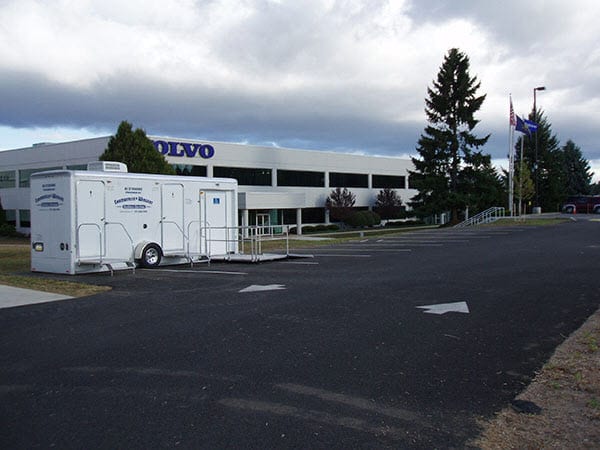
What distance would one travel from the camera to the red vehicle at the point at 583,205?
6419 cm

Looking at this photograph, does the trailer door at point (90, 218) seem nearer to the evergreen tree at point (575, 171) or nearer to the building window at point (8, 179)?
the building window at point (8, 179)

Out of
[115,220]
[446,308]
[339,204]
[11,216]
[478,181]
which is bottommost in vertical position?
[446,308]

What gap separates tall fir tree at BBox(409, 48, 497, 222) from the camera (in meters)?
47.2

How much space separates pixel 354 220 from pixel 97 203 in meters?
39.0

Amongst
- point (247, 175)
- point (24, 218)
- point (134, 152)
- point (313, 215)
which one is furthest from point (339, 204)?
point (24, 218)

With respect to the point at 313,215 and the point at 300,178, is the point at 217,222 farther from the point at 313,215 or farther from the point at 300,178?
the point at 313,215

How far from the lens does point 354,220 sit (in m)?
53.6

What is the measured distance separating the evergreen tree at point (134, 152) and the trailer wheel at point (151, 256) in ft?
47.8

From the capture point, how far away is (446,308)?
9719mm

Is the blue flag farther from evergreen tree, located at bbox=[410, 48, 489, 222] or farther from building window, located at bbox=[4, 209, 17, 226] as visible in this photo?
building window, located at bbox=[4, 209, 17, 226]

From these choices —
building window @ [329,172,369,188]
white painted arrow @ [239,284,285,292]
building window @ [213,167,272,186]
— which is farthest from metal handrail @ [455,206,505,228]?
white painted arrow @ [239,284,285,292]

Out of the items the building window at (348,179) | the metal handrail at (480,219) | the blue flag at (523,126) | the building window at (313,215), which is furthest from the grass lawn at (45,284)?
the building window at (348,179)

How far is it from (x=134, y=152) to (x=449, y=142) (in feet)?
88.6

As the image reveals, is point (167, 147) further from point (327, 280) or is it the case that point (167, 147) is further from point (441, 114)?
point (327, 280)
